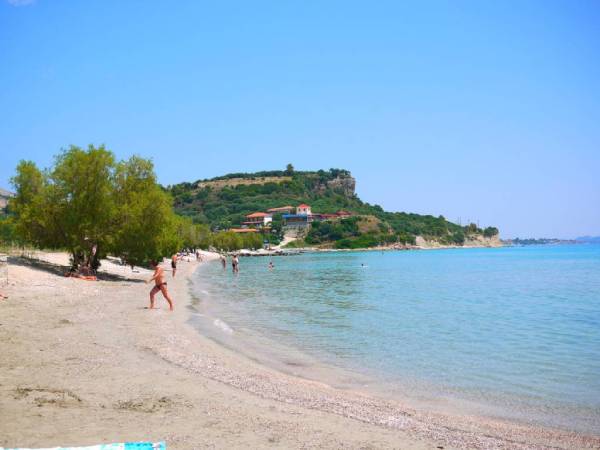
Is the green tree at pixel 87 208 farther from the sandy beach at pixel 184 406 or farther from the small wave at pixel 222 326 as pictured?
the sandy beach at pixel 184 406

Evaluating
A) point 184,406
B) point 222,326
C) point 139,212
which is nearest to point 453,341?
point 222,326

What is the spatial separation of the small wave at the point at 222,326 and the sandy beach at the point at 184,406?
173 inches

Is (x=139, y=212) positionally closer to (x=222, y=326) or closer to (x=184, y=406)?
(x=222, y=326)

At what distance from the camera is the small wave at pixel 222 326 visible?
18.6m

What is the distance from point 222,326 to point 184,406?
465 inches

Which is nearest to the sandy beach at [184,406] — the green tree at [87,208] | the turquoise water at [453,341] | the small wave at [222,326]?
the turquoise water at [453,341]

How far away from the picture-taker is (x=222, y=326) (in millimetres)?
19531

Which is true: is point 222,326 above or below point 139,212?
below

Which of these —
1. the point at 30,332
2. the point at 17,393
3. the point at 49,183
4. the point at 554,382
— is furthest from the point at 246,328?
the point at 49,183


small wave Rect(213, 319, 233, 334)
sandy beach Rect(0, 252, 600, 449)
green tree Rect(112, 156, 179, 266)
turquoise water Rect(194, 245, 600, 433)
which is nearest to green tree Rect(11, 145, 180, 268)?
green tree Rect(112, 156, 179, 266)

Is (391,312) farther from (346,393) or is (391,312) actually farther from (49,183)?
(49,183)

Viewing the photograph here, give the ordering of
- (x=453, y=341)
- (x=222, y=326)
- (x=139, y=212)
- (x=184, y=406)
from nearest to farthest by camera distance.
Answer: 1. (x=184, y=406)
2. (x=453, y=341)
3. (x=222, y=326)
4. (x=139, y=212)

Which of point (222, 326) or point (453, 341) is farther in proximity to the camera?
point (222, 326)

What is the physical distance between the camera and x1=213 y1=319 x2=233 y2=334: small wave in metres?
18.6
